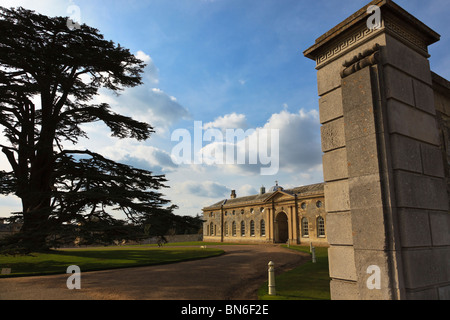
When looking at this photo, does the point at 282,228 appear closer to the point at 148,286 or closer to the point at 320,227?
the point at 320,227

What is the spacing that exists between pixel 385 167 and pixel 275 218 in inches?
1425

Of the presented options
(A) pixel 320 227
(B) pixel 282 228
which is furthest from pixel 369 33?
(B) pixel 282 228

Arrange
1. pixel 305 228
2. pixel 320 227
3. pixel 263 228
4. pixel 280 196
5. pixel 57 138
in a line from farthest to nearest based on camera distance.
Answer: pixel 263 228 < pixel 280 196 < pixel 305 228 < pixel 320 227 < pixel 57 138

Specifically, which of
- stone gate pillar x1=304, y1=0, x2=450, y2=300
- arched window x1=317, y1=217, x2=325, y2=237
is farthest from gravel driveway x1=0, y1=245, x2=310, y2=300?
arched window x1=317, y1=217, x2=325, y2=237

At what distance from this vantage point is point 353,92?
4.79 meters

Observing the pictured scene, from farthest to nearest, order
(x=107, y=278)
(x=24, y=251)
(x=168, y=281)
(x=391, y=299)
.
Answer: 1. (x=24, y=251)
2. (x=107, y=278)
3. (x=168, y=281)
4. (x=391, y=299)

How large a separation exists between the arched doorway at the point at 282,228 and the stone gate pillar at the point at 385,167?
3526cm

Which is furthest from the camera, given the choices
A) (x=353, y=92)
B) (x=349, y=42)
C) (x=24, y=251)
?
(x=24, y=251)

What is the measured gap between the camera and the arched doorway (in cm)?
3925

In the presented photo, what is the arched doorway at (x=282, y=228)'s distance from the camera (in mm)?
39250

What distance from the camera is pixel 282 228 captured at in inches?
1563
